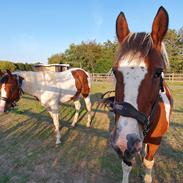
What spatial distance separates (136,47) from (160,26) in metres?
0.28

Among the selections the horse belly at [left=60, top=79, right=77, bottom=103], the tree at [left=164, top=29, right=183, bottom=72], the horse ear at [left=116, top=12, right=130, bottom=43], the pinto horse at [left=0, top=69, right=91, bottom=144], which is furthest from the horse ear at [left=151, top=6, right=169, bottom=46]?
the tree at [left=164, top=29, right=183, bottom=72]

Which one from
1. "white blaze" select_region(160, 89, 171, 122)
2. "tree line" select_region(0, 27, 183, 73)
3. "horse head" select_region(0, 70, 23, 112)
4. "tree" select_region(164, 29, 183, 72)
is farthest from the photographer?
"tree line" select_region(0, 27, 183, 73)

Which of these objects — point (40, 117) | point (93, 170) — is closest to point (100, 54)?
point (40, 117)

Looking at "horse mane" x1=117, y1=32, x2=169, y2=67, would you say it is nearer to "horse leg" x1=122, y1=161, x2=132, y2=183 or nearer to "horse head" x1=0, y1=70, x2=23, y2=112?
"horse leg" x1=122, y1=161, x2=132, y2=183

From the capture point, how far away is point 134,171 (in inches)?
128

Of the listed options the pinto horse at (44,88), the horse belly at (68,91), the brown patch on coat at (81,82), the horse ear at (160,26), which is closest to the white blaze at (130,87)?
the horse ear at (160,26)

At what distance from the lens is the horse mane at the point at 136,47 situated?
153 centimetres

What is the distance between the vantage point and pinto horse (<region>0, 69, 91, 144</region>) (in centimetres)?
436

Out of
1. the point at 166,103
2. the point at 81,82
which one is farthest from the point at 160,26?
the point at 81,82

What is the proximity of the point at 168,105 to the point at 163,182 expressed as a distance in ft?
4.06

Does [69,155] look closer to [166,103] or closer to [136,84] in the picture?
[166,103]

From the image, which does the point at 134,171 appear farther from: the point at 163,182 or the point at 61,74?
the point at 61,74

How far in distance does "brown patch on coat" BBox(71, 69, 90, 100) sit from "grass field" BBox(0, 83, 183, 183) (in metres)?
0.93

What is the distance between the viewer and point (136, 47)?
1587mm
